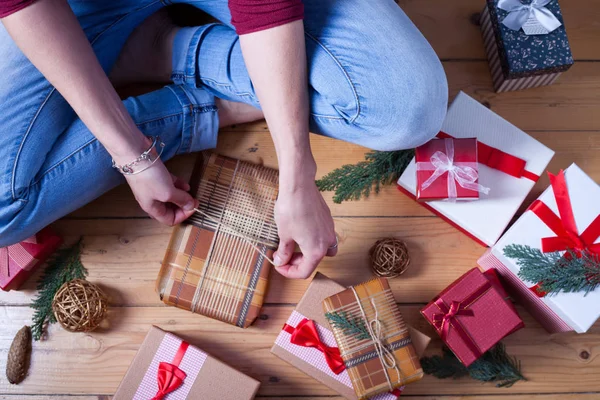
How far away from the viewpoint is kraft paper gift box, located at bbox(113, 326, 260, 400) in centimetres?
104

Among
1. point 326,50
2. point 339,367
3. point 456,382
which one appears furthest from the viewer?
point 456,382

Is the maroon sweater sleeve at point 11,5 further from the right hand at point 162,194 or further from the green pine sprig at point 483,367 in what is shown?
the green pine sprig at point 483,367

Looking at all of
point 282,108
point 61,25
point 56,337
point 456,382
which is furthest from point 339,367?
point 61,25

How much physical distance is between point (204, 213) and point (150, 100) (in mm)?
292

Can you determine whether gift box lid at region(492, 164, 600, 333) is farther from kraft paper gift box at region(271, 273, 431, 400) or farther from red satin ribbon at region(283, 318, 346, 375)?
red satin ribbon at region(283, 318, 346, 375)

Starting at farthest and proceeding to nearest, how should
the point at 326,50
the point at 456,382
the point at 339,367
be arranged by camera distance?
the point at 456,382
the point at 339,367
the point at 326,50

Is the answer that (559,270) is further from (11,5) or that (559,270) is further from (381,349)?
(11,5)

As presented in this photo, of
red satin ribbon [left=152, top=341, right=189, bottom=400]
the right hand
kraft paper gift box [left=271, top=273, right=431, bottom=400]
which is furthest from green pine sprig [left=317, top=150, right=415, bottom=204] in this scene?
red satin ribbon [left=152, top=341, right=189, bottom=400]

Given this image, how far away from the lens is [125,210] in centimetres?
123

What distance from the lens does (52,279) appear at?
1.17 m

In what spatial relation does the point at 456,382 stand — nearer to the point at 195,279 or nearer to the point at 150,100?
the point at 195,279

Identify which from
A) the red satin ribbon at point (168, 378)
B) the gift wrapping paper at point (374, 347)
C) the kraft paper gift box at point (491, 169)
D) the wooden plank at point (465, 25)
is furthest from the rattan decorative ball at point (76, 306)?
the wooden plank at point (465, 25)

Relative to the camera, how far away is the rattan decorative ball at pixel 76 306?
1.06m

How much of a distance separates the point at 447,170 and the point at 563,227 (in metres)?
0.29
